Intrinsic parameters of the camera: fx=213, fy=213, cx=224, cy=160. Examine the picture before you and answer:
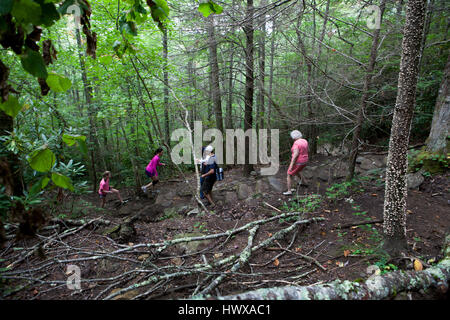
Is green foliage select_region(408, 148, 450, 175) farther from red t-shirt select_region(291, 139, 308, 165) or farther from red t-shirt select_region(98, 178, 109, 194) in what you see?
red t-shirt select_region(98, 178, 109, 194)

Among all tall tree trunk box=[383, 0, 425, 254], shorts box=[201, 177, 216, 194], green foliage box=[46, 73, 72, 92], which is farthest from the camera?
shorts box=[201, 177, 216, 194]

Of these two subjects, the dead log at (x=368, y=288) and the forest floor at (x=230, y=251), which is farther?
the forest floor at (x=230, y=251)

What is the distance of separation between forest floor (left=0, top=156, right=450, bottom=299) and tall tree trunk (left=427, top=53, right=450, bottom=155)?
3.29ft

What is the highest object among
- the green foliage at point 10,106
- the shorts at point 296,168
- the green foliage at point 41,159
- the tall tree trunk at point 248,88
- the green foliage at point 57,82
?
the tall tree trunk at point 248,88

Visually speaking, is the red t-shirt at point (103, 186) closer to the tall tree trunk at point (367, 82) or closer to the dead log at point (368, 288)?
the dead log at point (368, 288)

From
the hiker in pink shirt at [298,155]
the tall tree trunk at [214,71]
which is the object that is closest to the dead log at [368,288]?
the hiker in pink shirt at [298,155]

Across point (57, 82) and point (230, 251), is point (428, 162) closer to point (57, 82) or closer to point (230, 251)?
point (230, 251)

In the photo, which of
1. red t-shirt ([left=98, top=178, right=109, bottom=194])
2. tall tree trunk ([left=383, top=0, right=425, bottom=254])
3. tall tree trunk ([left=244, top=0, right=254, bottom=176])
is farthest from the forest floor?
tall tree trunk ([left=244, top=0, right=254, bottom=176])

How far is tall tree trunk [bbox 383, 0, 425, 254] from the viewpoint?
2.53 metres

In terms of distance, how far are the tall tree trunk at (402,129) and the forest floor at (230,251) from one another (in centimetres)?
35

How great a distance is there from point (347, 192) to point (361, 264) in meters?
2.72

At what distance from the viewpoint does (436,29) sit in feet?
24.4

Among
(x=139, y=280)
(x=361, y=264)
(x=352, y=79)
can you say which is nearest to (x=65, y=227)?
(x=139, y=280)

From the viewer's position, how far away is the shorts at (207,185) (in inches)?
264
